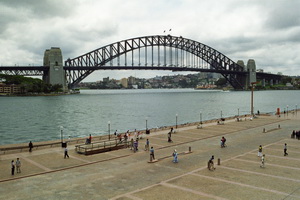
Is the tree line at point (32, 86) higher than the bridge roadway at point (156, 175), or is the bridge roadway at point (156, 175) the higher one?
the tree line at point (32, 86)

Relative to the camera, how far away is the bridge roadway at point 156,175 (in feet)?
49.3

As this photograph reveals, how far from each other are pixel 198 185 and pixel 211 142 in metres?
14.1

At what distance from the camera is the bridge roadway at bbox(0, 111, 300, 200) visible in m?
15.0

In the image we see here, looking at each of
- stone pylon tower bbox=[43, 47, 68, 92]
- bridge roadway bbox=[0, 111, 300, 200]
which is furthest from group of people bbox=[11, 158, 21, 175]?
stone pylon tower bbox=[43, 47, 68, 92]

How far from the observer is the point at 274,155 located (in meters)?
23.5

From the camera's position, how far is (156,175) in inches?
720

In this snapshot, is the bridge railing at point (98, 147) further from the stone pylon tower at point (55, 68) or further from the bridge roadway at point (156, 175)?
the stone pylon tower at point (55, 68)

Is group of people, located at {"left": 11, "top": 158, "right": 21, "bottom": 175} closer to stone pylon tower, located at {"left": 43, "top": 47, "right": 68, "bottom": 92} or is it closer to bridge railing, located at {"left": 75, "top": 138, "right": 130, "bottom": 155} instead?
bridge railing, located at {"left": 75, "top": 138, "right": 130, "bottom": 155}

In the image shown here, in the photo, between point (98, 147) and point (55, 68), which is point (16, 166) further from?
point (55, 68)

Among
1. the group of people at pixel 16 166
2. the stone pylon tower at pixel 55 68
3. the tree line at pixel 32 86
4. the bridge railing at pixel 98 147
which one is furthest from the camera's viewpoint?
the stone pylon tower at pixel 55 68

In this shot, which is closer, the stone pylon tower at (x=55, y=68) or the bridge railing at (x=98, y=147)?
the bridge railing at (x=98, y=147)

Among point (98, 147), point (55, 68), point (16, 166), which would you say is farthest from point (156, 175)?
point (55, 68)

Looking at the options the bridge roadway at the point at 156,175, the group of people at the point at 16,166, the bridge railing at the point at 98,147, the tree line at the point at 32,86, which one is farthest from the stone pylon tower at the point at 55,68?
the group of people at the point at 16,166

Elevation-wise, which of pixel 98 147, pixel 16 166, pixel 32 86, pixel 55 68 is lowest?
pixel 98 147
